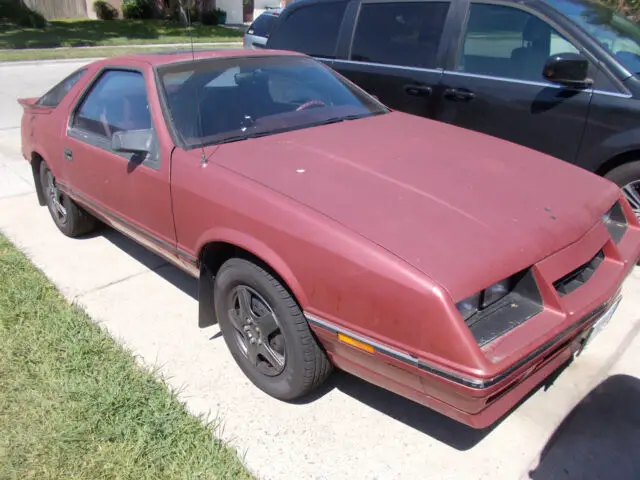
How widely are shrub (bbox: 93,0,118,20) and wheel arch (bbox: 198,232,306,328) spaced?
3347cm

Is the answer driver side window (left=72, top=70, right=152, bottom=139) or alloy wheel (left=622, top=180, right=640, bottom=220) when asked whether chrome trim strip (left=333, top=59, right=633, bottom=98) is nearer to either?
alloy wheel (left=622, top=180, right=640, bottom=220)

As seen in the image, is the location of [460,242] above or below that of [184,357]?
above

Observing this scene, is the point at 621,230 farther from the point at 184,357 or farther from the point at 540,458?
the point at 184,357

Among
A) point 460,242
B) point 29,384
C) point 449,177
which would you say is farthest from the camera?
point 29,384

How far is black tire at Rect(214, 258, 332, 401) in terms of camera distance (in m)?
2.34

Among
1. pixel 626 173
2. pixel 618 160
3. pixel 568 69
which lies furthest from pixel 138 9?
pixel 626 173

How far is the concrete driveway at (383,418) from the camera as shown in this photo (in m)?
2.34

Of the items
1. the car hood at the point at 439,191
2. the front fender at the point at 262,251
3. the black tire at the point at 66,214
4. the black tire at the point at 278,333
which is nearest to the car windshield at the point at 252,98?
the car hood at the point at 439,191

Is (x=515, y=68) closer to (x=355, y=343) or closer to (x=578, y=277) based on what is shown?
(x=578, y=277)

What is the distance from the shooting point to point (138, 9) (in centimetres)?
3111

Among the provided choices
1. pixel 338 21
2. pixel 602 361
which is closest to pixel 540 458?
pixel 602 361

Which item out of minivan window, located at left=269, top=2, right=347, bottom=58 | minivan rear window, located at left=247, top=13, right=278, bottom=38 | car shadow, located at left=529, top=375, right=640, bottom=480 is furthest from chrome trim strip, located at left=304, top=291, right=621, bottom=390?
minivan rear window, located at left=247, top=13, right=278, bottom=38

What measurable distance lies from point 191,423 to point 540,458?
160 centimetres

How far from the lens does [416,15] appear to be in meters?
4.65
